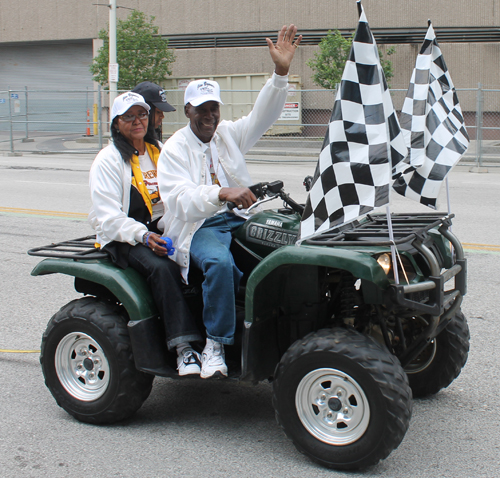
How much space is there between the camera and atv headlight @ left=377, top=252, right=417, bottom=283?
10.5 feet

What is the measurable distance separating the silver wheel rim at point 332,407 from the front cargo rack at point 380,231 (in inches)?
24.8

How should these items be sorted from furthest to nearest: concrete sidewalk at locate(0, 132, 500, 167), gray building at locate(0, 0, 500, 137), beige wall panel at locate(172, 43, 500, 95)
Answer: gray building at locate(0, 0, 500, 137) < beige wall panel at locate(172, 43, 500, 95) < concrete sidewalk at locate(0, 132, 500, 167)

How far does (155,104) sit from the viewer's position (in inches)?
181

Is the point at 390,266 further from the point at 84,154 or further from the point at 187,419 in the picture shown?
the point at 84,154

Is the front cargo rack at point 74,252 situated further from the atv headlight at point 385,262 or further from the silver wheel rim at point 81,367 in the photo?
the atv headlight at point 385,262

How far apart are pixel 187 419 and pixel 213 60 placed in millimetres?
26292

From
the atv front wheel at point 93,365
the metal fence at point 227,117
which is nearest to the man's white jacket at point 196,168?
the atv front wheel at point 93,365

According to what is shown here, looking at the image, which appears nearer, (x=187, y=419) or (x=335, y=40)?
(x=187, y=419)

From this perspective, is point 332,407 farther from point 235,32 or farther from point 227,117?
point 235,32

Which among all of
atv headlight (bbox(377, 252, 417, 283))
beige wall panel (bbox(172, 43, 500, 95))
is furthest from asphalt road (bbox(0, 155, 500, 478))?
beige wall panel (bbox(172, 43, 500, 95))

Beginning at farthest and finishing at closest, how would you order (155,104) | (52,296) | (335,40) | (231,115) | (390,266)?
(231,115)
(335,40)
(52,296)
(155,104)
(390,266)

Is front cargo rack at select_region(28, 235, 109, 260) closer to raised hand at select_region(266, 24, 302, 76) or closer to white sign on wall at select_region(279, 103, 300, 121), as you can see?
raised hand at select_region(266, 24, 302, 76)

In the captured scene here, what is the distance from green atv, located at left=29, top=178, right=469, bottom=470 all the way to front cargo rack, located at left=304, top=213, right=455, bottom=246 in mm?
10

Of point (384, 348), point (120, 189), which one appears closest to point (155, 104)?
point (120, 189)
